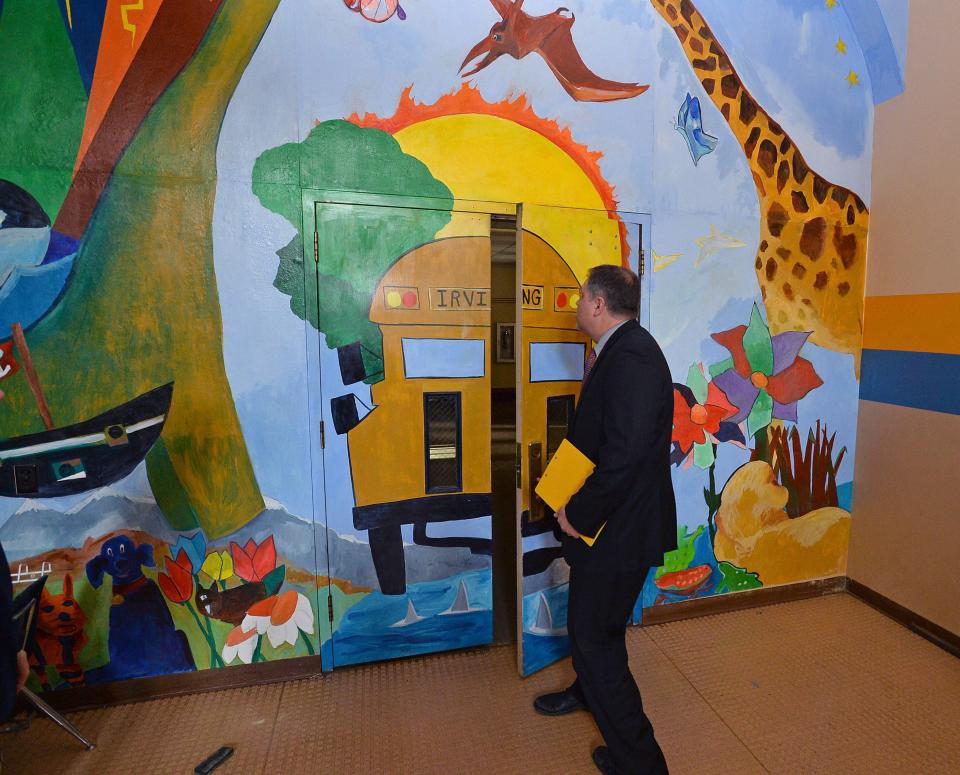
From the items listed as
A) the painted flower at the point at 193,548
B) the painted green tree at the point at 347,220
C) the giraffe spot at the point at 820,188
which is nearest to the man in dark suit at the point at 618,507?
the painted green tree at the point at 347,220

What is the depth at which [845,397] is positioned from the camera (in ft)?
10.4

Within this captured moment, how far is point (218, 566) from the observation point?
2.33 metres

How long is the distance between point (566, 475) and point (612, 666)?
0.66 m

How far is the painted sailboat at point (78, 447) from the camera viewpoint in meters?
2.10

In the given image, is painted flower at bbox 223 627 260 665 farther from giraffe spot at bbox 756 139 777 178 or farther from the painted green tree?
giraffe spot at bbox 756 139 777 178

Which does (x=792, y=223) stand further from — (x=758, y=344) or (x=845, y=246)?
(x=758, y=344)

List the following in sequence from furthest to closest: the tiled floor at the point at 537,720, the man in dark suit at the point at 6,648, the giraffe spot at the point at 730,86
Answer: the giraffe spot at the point at 730,86
the tiled floor at the point at 537,720
the man in dark suit at the point at 6,648

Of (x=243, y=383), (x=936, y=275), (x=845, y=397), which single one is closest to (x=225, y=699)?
(x=243, y=383)

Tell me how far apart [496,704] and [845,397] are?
2.70m

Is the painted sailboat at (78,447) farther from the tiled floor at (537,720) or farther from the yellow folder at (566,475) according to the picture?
the yellow folder at (566,475)

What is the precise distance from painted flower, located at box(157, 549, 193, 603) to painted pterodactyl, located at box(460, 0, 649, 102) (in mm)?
2554

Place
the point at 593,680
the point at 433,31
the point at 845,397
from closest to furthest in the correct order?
the point at 593,680 < the point at 433,31 < the point at 845,397

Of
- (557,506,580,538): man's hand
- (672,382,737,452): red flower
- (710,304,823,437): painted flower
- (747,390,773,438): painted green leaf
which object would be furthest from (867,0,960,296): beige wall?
(557,506,580,538): man's hand

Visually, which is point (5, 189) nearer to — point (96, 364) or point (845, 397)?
point (96, 364)
